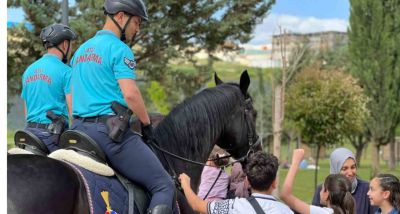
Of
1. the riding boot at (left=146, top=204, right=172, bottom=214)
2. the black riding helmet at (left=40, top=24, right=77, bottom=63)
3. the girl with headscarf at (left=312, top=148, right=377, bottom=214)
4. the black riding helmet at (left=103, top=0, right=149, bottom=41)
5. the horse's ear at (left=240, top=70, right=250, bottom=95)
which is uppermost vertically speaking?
the black riding helmet at (left=103, top=0, right=149, bottom=41)

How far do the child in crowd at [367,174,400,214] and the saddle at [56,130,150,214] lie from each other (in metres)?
2.17

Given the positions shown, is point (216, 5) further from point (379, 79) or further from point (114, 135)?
point (379, 79)

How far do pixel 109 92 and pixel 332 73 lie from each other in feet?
76.8

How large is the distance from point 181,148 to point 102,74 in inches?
45.7

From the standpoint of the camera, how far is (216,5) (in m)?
17.7

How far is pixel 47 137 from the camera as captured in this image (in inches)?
238

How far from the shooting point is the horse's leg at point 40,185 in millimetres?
3888

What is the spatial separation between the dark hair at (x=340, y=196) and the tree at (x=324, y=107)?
19.2 metres

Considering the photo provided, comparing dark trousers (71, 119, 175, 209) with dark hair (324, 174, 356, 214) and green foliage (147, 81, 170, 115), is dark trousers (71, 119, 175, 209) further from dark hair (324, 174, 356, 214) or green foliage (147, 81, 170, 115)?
green foliage (147, 81, 170, 115)

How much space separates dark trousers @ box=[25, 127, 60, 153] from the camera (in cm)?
600

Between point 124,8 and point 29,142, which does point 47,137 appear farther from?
point 124,8

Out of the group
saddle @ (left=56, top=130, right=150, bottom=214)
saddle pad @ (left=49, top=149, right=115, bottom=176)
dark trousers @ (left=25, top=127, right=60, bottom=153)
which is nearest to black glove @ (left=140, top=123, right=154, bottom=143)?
saddle @ (left=56, top=130, right=150, bottom=214)

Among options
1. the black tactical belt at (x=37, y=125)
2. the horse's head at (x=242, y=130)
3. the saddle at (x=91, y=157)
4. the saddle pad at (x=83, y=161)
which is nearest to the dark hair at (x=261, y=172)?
the saddle at (x=91, y=157)

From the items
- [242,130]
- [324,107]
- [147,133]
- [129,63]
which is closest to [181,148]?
[147,133]
